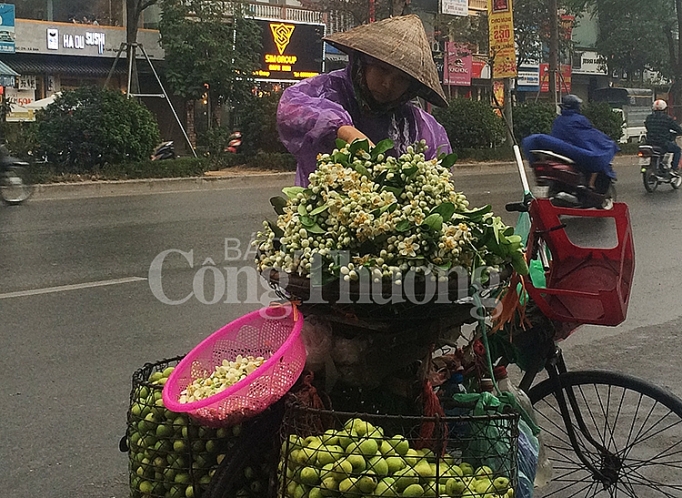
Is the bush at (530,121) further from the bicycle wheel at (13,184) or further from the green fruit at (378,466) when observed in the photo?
the green fruit at (378,466)

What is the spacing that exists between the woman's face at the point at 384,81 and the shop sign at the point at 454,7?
2940 cm

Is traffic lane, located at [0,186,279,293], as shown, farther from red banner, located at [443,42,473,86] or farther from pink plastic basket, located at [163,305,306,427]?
red banner, located at [443,42,473,86]

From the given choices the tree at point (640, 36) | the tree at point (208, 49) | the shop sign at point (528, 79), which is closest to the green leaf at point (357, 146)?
the tree at point (208, 49)

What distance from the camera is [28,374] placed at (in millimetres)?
5133

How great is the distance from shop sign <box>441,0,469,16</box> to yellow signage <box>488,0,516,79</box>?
14335 mm

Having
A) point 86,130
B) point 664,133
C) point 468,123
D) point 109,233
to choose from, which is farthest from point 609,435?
point 468,123

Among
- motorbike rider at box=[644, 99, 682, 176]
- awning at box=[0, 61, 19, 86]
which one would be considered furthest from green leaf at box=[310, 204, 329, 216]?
awning at box=[0, 61, 19, 86]

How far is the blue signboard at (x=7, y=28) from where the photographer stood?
23.1 metres

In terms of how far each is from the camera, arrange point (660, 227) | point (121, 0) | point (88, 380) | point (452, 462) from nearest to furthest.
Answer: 1. point (452, 462)
2. point (88, 380)
3. point (660, 227)
4. point (121, 0)

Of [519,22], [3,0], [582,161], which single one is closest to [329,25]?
[519,22]

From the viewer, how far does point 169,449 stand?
2537 millimetres

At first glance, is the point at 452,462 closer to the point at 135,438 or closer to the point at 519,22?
the point at 135,438

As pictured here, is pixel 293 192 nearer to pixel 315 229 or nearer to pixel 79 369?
pixel 315 229

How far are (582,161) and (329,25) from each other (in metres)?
21.0
